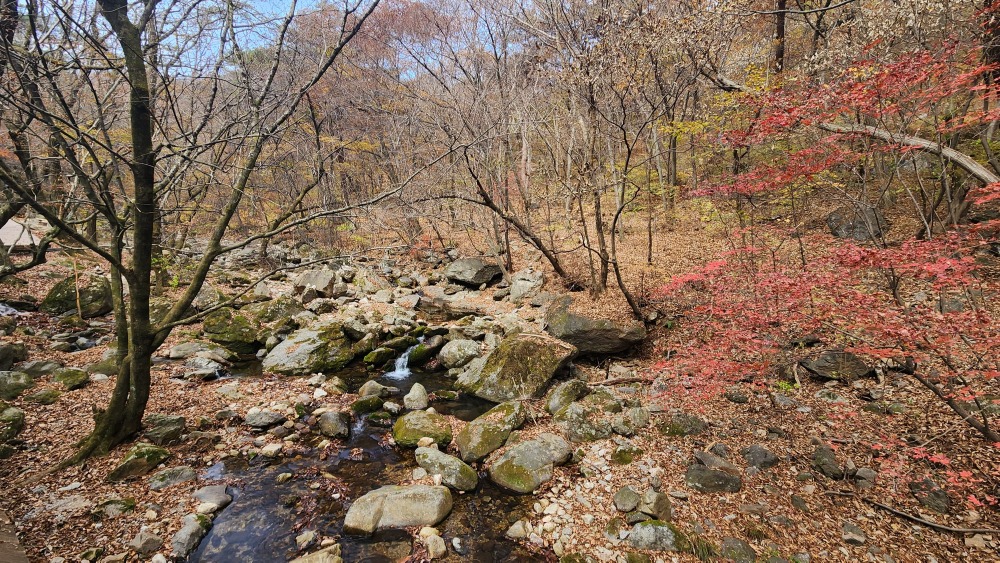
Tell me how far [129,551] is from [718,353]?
22.9 feet

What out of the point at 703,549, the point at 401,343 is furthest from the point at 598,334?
the point at 401,343

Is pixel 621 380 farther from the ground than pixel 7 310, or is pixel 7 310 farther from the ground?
pixel 7 310

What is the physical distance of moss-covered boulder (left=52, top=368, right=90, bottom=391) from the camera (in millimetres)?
6141

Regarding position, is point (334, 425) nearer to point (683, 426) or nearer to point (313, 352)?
point (313, 352)

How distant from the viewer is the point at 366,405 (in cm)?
700

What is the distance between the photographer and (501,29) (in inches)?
468

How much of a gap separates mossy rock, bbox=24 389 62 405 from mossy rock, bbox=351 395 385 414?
4027 millimetres

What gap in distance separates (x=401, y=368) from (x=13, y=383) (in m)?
5.81

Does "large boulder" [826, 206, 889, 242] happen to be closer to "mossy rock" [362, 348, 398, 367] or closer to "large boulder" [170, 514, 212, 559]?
"mossy rock" [362, 348, 398, 367]

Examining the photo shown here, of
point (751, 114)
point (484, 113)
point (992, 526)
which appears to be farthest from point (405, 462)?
point (751, 114)

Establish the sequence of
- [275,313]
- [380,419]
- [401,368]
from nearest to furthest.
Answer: [380,419], [401,368], [275,313]

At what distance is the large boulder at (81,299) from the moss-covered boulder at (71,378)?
387cm

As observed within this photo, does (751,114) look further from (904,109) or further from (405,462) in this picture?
(405,462)

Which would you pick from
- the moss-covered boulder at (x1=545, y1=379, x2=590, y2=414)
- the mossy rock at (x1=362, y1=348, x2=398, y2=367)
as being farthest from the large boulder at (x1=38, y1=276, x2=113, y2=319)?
the moss-covered boulder at (x1=545, y1=379, x2=590, y2=414)
